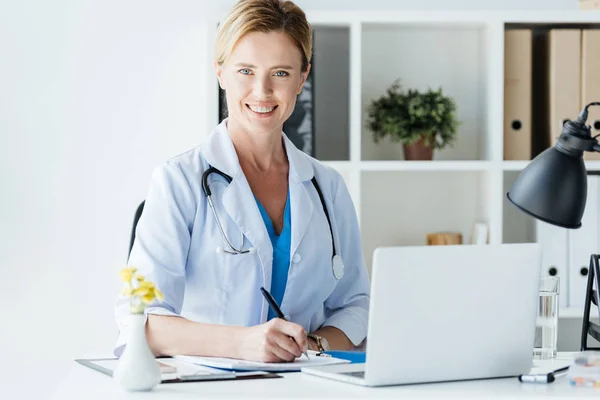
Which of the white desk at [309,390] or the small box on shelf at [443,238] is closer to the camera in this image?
the white desk at [309,390]

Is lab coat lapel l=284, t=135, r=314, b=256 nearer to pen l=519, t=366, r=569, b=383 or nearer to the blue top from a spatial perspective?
the blue top

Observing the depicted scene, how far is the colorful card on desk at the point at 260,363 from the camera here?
1.50 m

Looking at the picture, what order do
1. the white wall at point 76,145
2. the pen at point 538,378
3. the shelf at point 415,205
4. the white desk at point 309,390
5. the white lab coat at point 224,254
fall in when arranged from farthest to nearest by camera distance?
1. the shelf at point 415,205
2. the white wall at point 76,145
3. the white lab coat at point 224,254
4. the pen at point 538,378
5. the white desk at point 309,390

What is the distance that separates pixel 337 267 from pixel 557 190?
0.68 m

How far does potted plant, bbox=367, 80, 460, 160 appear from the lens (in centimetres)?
292

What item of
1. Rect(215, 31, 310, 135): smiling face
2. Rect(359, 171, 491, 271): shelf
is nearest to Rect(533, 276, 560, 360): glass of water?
Rect(215, 31, 310, 135): smiling face

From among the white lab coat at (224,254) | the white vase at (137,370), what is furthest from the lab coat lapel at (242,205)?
the white vase at (137,370)

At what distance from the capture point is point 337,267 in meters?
2.04

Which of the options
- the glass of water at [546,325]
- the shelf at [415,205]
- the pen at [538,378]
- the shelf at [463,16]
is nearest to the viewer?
the pen at [538,378]

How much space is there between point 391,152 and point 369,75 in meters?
0.28

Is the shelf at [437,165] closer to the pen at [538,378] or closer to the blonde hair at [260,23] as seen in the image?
the blonde hair at [260,23]

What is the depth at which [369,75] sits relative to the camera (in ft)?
10.2

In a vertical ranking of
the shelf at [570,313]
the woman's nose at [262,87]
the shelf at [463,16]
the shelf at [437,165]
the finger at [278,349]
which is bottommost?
the shelf at [570,313]

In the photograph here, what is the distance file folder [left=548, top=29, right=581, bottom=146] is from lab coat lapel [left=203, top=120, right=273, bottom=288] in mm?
1342
